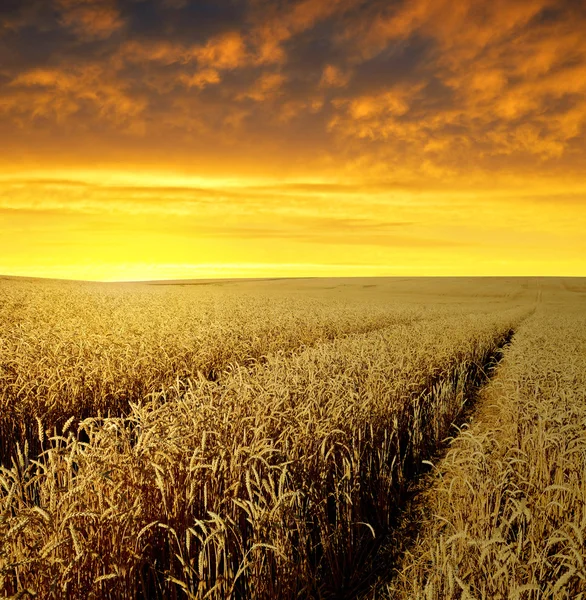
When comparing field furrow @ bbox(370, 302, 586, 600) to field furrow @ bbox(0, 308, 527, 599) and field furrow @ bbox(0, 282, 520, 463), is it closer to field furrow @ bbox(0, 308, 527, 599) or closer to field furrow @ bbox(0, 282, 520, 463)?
field furrow @ bbox(0, 308, 527, 599)

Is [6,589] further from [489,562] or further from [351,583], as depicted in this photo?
[489,562]

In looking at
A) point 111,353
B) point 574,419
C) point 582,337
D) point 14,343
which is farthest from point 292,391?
point 582,337

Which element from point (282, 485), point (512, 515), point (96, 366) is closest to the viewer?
point (512, 515)

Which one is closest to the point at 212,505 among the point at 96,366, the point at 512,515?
the point at 512,515

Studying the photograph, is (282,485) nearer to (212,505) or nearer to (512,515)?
(212,505)

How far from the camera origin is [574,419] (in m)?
5.26

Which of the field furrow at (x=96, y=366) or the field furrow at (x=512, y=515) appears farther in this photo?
the field furrow at (x=96, y=366)

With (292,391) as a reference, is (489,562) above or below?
below

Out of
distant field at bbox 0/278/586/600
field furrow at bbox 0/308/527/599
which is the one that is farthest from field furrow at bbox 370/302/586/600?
field furrow at bbox 0/308/527/599

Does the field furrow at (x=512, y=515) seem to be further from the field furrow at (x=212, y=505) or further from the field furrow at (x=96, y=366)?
the field furrow at (x=96, y=366)

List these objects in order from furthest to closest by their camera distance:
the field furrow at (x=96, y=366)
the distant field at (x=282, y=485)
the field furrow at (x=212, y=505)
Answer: the field furrow at (x=96, y=366), the distant field at (x=282, y=485), the field furrow at (x=212, y=505)

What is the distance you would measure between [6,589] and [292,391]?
131 inches

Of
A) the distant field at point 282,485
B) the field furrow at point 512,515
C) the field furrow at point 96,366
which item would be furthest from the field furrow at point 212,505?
the field furrow at point 96,366

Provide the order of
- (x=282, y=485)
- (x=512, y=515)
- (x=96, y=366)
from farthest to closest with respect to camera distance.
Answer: (x=96, y=366) < (x=282, y=485) < (x=512, y=515)
